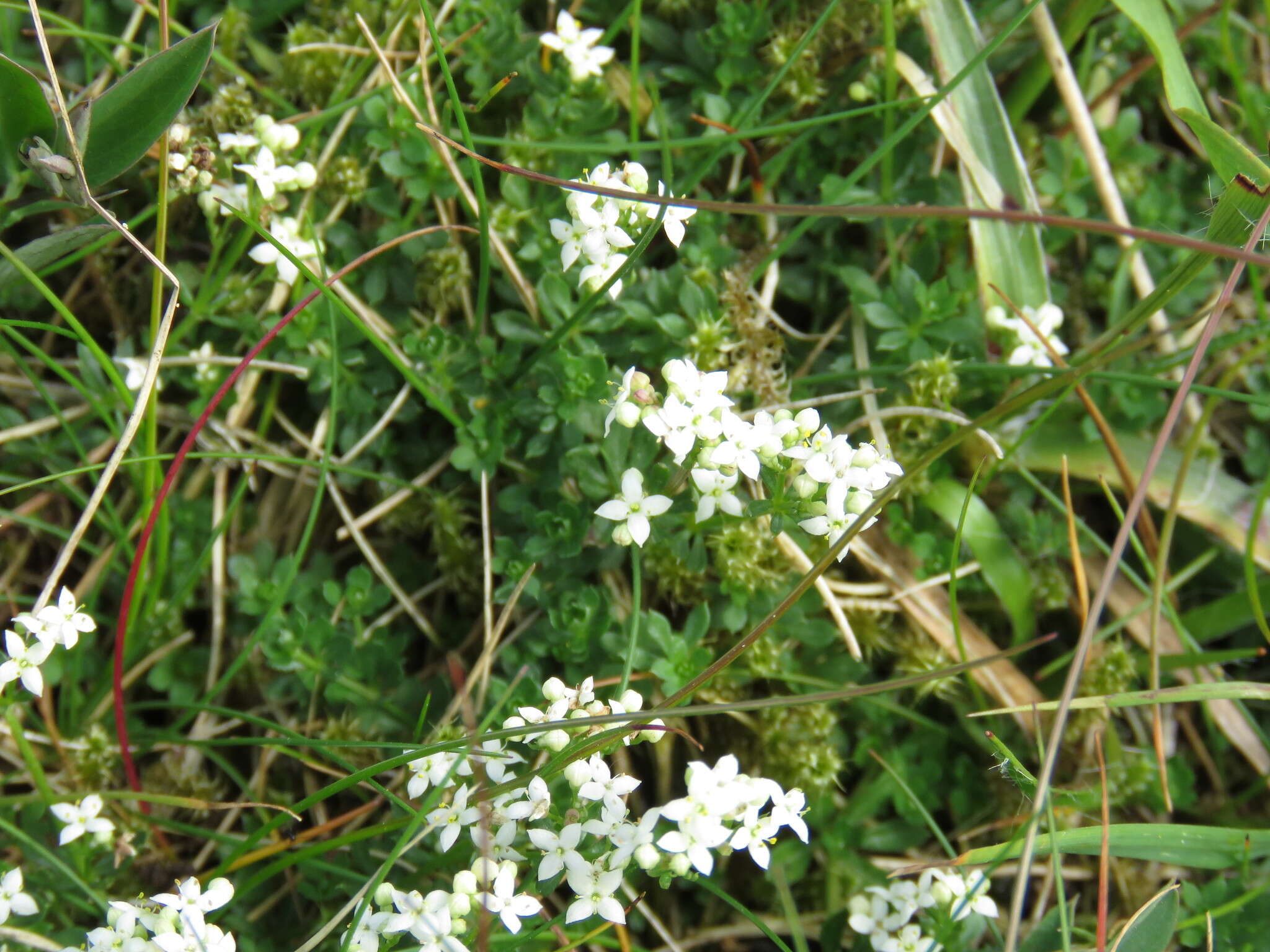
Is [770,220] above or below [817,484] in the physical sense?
above

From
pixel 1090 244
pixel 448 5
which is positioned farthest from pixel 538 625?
pixel 1090 244

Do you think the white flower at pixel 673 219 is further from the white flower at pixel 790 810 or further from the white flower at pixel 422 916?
the white flower at pixel 422 916

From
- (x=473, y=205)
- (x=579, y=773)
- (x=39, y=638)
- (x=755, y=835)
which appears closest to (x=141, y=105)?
(x=473, y=205)

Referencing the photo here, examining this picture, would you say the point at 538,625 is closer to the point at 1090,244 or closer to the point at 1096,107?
the point at 1090,244

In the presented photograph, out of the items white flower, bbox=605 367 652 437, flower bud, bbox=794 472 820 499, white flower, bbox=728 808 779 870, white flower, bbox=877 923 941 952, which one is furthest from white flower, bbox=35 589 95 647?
white flower, bbox=877 923 941 952

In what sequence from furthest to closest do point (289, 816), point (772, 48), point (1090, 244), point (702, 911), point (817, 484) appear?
point (1090, 244) < point (772, 48) < point (702, 911) < point (289, 816) < point (817, 484)

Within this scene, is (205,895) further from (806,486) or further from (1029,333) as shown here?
(1029,333)

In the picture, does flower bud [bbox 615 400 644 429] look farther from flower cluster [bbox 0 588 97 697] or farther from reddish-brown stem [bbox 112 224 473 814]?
flower cluster [bbox 0 588 97 697]

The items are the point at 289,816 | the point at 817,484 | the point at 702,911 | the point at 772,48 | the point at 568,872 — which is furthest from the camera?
the point at 772,48

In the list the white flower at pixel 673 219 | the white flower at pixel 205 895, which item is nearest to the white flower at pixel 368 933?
the white flower at pixel 205 895
